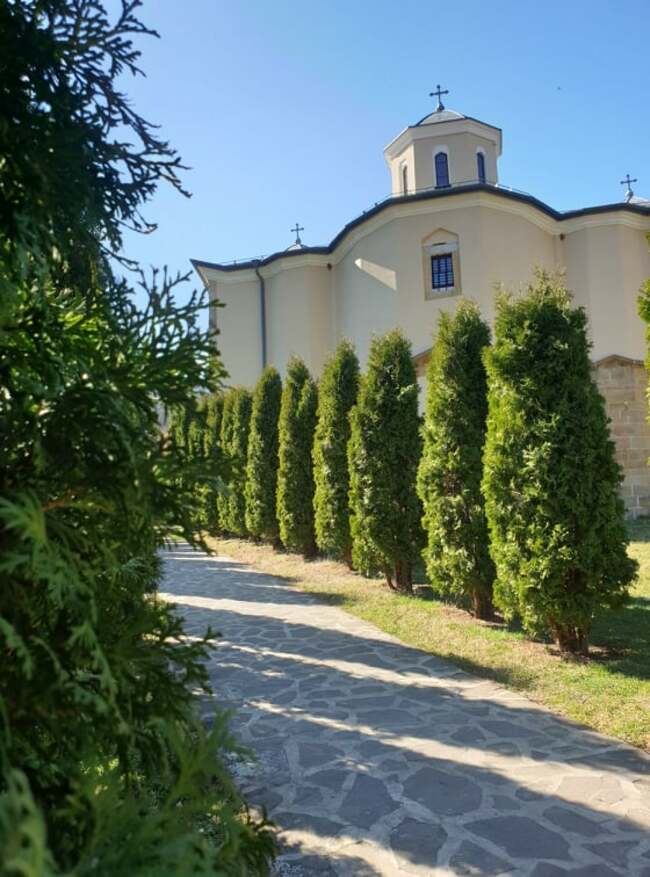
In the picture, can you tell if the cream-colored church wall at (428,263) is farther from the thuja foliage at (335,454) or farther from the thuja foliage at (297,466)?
the thuja foliage at (335,454)

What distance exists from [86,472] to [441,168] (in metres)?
26.0

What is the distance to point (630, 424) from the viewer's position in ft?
52.9

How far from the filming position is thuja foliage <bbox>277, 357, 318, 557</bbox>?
504 inches

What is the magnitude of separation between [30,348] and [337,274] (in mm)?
23748

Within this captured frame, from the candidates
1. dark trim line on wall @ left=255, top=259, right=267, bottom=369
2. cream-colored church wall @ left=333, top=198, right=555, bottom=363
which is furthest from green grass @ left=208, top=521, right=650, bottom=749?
dark trim line on wall @ left=255, top=259, right=267, bottom=369

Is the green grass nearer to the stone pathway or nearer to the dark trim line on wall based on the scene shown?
the stone pathway

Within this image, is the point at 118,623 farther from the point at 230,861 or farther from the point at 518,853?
the point at 518,853

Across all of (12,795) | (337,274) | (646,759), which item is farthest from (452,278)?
(12,795)

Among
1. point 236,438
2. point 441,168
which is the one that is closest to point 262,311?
point 441,168

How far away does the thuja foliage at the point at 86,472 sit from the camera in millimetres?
1280

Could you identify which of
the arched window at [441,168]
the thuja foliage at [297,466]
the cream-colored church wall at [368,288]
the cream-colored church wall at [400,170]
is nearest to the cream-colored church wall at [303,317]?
the cream-colored church wall at [368,288]

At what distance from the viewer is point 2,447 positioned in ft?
5.03

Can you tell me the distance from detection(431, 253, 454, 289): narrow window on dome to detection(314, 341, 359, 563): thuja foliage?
10420 millimetres

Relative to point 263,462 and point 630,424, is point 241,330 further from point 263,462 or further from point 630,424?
point 630,424
